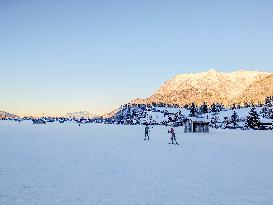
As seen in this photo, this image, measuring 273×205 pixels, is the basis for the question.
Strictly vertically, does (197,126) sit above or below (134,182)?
above

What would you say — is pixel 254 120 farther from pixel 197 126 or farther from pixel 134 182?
pixel 134 182

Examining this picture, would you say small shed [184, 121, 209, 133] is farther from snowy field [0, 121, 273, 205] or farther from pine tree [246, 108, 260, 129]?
snowy field [0, 121, 273, 205]

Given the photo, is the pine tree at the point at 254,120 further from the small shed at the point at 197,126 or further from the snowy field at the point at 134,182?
the snowy field at the point at 134,182

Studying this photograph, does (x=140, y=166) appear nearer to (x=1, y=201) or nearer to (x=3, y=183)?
(x=3, y=183)

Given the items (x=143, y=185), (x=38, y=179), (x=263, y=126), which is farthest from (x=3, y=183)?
(x=263, y=126)

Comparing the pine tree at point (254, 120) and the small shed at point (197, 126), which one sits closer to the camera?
the small shed at point (197, 126)

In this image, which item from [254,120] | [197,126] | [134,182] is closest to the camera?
[134,182]

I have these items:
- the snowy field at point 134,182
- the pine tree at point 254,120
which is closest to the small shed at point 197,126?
the pine tree at point 254,120

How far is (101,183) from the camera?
14977 mm

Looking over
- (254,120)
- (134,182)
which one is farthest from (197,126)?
(134,182)

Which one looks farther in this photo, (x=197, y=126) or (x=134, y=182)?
(x=197, y=126)

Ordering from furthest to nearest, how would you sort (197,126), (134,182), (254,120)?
(254,120), (197,126), (134,182)

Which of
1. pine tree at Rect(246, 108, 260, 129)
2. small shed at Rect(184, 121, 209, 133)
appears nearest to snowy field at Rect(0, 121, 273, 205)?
small shed at Rect(184, 121, 209, 133)

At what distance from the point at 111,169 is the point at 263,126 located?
108m
